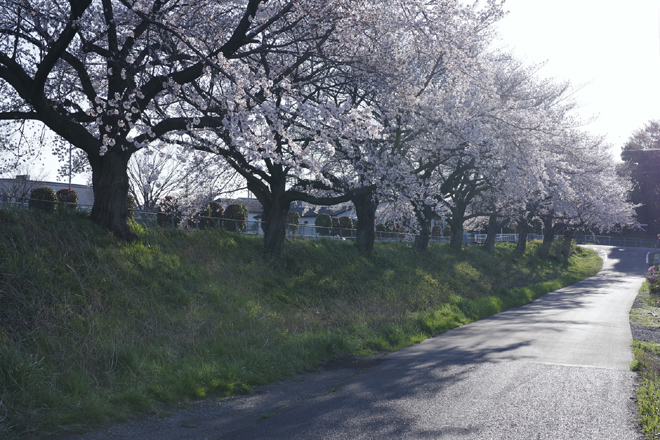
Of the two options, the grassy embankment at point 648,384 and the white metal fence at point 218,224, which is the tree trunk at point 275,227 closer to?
the white metal fence at point 218,224

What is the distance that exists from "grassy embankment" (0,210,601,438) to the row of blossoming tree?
5.07 feet

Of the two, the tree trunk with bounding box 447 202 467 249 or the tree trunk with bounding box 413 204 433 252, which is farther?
the tree trunk with bounding box 447 202 467 249

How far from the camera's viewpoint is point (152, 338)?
8.82 meters

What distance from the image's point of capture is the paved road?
18.5 feet

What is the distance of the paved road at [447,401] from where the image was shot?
565cm

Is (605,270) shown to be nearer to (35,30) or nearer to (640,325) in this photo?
(640,325)

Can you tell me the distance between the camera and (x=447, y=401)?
22.2ft

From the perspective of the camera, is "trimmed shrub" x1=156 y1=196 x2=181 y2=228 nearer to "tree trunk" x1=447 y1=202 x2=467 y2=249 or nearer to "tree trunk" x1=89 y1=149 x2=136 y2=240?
"tree trunk" x1=89 y1=149 x2=136 y2=240

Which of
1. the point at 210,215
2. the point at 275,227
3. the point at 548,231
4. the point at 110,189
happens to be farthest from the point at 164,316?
the point at 548,231

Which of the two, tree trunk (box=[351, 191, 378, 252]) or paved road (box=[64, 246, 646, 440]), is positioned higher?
tree trunk (box=[351, 191, 378, 252])

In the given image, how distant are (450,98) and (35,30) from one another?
14508 mm

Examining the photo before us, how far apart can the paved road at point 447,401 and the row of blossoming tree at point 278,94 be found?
15.8 ft

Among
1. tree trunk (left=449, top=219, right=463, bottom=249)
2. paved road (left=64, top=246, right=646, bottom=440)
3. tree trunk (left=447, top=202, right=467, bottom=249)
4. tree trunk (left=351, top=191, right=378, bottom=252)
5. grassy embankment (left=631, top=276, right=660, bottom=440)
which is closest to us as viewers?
paved road (left=64, top=246, right=646, bottom=440)

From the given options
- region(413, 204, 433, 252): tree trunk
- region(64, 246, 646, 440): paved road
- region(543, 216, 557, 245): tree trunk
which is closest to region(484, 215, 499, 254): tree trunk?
region(543, 216, 557, 245): tree trunk
